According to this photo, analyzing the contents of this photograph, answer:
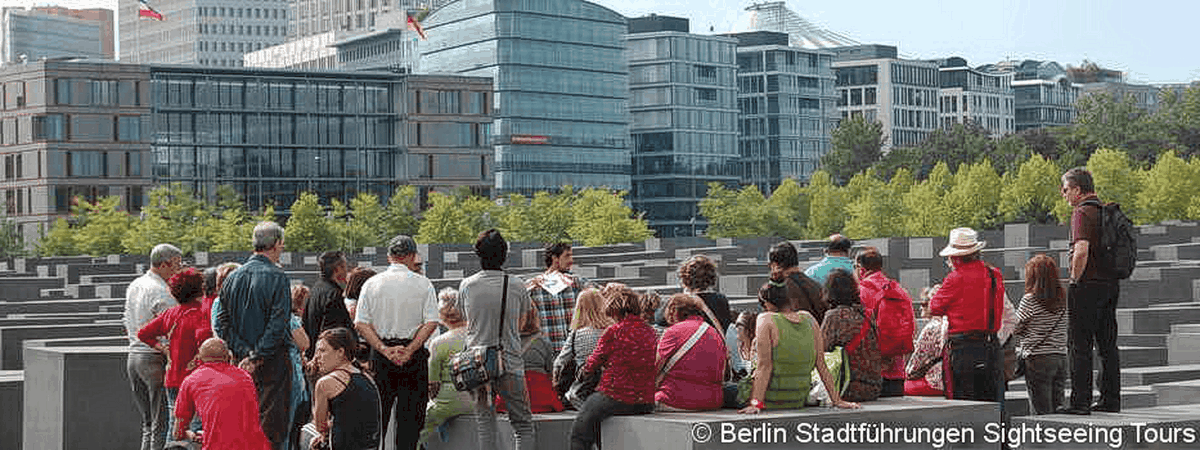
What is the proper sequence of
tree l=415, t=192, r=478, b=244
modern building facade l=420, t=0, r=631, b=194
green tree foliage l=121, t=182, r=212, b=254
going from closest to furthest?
green tree foliage l=121, t=182, r=212, b=254 → tree l=415, t=192, r=478, b=244 → modern building facade l=420, t=0, r=631, b=194

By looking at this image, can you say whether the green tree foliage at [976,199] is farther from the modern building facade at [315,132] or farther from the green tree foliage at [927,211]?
the modern building facade at [315,132]

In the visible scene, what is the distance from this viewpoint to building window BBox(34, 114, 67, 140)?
10719 cm

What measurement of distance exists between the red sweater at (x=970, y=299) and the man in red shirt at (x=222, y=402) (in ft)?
13.8

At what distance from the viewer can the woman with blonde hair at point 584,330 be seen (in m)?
11.2

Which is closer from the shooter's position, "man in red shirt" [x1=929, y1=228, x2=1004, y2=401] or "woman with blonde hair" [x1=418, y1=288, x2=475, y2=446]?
"man in red shirt" [x1=929, y1=228, x2=1004, y2=401]

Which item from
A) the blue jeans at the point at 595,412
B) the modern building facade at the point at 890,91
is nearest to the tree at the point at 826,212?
the modern building facade at the point at 890,91

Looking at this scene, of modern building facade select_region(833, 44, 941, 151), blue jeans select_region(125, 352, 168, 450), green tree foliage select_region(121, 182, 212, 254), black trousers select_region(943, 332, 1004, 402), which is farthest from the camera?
modern building facade select_region(833, 44, 941, 151)

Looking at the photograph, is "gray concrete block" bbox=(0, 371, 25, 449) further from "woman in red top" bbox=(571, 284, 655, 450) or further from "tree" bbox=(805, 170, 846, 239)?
"tree" bbox=(805, 170, 846, 239)

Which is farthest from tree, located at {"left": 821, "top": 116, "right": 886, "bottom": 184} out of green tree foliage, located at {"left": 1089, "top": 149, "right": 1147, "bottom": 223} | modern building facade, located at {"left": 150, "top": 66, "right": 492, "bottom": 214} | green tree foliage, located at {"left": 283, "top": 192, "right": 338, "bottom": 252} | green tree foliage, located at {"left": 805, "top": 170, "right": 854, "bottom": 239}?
green tree foliage, located at {"left": 283, "top": 192, "right": 338, "bottom": 252}

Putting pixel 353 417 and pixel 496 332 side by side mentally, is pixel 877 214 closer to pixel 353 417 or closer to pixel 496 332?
pixel 496 332

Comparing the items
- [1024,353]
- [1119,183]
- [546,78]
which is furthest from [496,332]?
[546,78]

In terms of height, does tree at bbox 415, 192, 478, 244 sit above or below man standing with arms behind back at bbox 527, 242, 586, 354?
above

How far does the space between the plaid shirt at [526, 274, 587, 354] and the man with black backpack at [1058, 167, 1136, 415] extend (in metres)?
3.25

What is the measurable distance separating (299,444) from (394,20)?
163m
